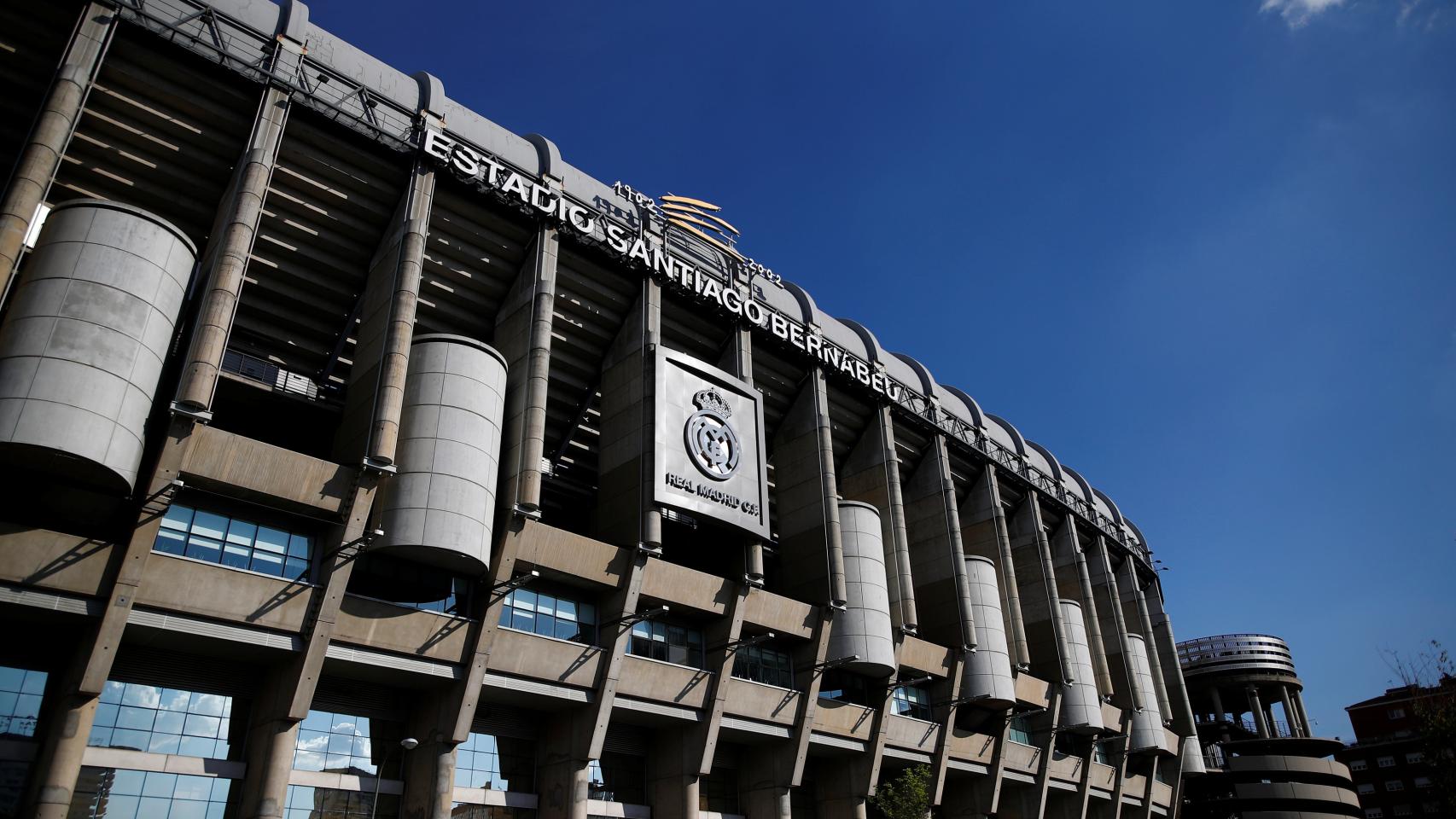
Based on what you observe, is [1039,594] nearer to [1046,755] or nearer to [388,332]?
[1046,755]

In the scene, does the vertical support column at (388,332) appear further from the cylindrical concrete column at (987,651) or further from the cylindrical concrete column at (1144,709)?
the cylindrical concrete column at (1144,709)

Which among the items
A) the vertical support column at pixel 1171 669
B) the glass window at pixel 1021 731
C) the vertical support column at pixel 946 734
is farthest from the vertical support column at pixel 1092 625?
the vertical support column at pixel 946 734

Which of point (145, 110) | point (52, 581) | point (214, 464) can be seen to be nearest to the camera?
point (52, 581)

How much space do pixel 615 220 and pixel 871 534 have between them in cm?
2130

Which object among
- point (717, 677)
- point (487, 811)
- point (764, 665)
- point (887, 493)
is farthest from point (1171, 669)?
point (487, 811)

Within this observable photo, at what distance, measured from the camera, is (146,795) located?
101ft

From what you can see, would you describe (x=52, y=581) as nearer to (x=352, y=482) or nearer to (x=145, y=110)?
(x=352, y=482)

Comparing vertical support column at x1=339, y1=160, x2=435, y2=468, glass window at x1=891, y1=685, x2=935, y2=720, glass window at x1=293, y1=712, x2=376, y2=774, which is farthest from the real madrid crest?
glass window at x1=891, y1=685, x2=935, y2=720

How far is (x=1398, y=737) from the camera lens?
5084 inches

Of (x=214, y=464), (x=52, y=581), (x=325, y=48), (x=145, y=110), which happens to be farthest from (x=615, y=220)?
(x=52, y=581)

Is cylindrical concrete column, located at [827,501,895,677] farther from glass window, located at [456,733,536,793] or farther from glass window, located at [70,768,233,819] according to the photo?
glass window, located at [70,768,233,819]

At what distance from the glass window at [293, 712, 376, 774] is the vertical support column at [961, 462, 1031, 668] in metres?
39.1

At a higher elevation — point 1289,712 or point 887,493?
point 887,493

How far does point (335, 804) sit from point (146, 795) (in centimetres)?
613
